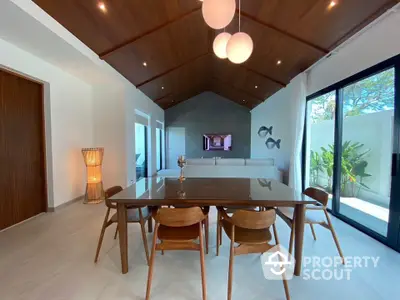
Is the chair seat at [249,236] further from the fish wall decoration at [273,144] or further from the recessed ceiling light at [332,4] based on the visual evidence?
the fish wall decoration at [273,144]

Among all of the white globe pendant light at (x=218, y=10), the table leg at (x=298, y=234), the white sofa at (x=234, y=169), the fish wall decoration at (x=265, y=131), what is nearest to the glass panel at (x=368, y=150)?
the table leg at (x=298, y=234)

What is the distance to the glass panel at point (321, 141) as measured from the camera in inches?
160

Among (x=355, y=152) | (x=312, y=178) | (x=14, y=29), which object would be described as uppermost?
(x=14, y=29)

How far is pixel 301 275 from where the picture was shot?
2090 mm

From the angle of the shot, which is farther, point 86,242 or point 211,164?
point 211,164

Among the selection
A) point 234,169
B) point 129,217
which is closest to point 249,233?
point 129,217

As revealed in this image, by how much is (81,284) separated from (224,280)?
1.22m

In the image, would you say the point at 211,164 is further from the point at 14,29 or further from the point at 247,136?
the point at 247,136

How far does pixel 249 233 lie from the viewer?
6.47 feet

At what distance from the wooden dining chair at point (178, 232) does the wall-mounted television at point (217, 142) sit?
28.3 feet

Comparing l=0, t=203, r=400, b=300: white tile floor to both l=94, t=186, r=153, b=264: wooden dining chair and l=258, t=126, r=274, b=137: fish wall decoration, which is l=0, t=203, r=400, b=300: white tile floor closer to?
l=94, t=186, r=153, b=264: wooden dining chair

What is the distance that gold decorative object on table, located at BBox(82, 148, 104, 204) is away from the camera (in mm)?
4568

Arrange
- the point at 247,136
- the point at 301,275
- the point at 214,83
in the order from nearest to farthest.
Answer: the point at 301,275
the point at 214,83
the point at 247,136

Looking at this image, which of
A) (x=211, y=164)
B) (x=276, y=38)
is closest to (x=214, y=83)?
(x=211, y=164)
